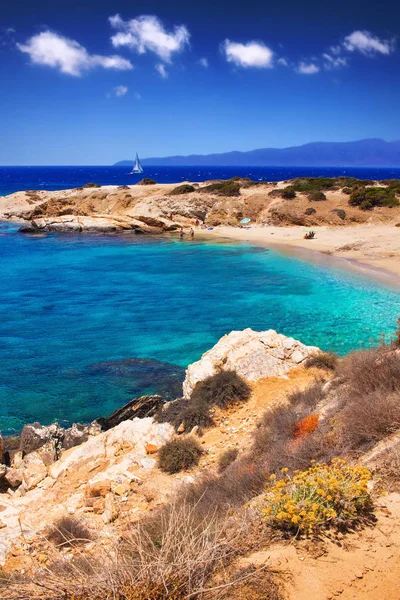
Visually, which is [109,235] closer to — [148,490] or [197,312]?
[197,312]

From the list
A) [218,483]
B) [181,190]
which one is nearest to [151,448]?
[218,483]

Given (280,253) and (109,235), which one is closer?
(280,253)

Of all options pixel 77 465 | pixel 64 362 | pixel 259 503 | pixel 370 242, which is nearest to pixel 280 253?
pixel 370 242

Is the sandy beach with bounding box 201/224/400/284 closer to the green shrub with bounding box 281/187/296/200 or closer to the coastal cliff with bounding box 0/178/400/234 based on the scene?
the coastal cliff with bounding box 0/178/400/234

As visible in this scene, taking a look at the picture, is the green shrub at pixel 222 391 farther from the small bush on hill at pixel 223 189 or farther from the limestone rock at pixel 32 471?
the small bush on hill at pixel 223 189

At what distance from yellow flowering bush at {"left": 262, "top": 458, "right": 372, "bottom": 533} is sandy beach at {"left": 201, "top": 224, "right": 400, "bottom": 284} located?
22.1 metres

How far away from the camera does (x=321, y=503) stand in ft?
14.5

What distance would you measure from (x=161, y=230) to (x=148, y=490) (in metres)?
40.6

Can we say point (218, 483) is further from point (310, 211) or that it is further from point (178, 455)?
point (310, 211)

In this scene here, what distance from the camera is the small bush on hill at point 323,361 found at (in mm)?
11312

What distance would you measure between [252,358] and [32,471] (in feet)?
19.3

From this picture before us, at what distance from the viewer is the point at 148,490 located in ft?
24.1

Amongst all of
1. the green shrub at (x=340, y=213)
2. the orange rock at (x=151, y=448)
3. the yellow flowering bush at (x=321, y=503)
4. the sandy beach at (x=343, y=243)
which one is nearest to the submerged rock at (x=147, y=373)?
the orange rock at (x=151, y=448)

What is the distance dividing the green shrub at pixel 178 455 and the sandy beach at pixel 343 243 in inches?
779
